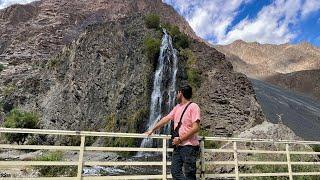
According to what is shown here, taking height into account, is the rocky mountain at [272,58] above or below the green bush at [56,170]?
above

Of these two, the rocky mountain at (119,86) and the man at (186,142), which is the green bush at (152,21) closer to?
the rocky mountain at (119,86)

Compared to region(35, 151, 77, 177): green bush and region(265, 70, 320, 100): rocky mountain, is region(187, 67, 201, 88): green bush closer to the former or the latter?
region(35, 151, 77, 177): green bush

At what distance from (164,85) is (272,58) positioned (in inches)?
6270

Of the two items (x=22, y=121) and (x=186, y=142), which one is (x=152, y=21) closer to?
(x=22, y=121)

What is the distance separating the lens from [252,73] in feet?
525

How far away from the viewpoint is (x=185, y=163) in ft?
21.6

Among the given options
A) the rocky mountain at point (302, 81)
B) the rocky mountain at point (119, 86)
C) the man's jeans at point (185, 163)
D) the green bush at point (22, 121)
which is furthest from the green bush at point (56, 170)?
the rocky mountain at point (302, 81)

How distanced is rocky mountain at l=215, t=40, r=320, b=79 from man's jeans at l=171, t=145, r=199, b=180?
148m

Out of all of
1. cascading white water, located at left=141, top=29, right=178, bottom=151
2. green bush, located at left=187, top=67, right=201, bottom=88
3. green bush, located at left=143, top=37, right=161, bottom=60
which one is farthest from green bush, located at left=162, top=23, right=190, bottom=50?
green bush, located at left=187, top=67, right=201, bottom=88

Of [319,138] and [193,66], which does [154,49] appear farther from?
[319,138]

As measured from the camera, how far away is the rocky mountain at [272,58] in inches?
6427

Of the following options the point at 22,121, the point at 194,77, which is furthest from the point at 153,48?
the point at 22,121

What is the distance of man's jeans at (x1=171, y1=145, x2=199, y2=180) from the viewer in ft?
21.5

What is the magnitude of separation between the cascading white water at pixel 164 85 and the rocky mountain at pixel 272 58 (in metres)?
118
